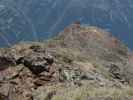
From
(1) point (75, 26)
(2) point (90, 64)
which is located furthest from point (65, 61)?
(1) point (75, 26)

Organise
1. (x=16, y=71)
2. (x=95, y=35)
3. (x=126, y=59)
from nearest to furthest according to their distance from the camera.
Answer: (x=16, y=71)
(x=126, y=59)
(x=95, y=35)

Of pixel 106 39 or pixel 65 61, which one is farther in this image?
pixel 106 39

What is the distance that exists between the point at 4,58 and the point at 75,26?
3382 centimetres

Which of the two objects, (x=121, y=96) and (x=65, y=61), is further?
(x=65, y=61)

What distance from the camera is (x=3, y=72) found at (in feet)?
94.0

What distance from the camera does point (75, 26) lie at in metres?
63.7

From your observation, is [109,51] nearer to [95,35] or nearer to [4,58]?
[95,35]

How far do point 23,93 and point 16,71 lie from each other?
9.35 ft

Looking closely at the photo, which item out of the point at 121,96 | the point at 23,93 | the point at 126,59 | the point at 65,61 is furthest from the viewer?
the point at 126,59

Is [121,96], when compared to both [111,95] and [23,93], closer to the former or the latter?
[111,95]

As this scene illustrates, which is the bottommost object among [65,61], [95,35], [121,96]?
[121,96]

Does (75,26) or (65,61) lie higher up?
(75,26)

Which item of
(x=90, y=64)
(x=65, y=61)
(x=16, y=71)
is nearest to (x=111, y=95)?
(x=16, y=71)

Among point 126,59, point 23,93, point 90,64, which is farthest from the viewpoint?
point 126,59
